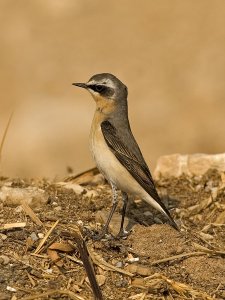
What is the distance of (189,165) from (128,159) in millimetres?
2397

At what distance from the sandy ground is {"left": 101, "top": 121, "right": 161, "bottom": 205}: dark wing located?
0.47 metres

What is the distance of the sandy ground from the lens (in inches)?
329

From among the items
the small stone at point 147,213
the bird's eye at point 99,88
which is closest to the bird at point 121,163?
the bird's eye at point 99,88

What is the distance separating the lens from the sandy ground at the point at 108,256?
8.36 meters

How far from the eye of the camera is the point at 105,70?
75.2 ft

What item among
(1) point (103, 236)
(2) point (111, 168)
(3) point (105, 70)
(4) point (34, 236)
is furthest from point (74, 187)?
(3) point (105, 70)

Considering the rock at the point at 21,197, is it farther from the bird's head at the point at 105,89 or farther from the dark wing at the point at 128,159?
the bird's head at the point at 105,89

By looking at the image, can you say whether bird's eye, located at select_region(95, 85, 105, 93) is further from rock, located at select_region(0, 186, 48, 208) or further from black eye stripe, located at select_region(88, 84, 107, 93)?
rock, located at select_region(0, 186, 48, 208)

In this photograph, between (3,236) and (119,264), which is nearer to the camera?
(119,264)

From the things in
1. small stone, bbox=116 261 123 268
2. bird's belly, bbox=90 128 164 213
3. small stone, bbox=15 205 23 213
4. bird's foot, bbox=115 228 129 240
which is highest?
bird's belly, bbox=90 128 164 213

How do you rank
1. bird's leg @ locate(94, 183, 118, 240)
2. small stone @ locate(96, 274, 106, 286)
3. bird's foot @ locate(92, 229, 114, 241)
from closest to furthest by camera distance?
small stone @ locate(96, 274, 106, 286) < bird's foot @ locate(92, 229, 114, 241) < bird's leg @ locate(94, 183, 118, 240)

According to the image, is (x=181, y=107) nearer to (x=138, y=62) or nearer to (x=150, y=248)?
(x=138, y=62)

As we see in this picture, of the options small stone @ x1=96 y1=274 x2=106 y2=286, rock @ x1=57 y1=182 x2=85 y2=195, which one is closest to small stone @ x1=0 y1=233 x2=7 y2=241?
small stone @ x1=96 y1=274 x2=106 y2=286

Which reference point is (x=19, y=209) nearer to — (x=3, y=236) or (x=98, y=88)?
(x=3, y=236)
